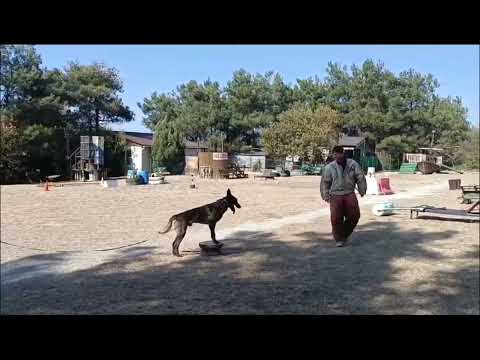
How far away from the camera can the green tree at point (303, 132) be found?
3.53 m

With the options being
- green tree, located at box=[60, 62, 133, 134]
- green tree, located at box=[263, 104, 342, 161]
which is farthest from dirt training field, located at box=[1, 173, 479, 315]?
green tree, located at box=[60, 62, 133, 134]

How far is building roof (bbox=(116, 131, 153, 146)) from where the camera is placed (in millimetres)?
3469

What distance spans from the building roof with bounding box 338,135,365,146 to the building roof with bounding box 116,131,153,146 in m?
1.63

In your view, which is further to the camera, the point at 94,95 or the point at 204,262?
the point at 204,262

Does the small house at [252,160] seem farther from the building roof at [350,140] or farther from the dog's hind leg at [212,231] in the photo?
the dog's hind leg at [212,231]

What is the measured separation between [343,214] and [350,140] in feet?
2.27

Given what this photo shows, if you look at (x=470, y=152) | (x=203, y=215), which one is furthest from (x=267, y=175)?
(x=470, y=152)

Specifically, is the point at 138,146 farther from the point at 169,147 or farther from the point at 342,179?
the point at 342,179

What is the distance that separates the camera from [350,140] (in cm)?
374

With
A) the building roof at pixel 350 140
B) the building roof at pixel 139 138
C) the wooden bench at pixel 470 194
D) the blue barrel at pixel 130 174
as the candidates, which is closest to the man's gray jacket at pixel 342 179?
the building roof at pixel 350 140

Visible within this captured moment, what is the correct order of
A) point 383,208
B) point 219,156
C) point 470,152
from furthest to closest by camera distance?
1. point 383,208
2. point 470,152
3. point 219,156

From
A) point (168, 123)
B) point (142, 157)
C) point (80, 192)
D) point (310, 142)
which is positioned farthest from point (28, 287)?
point (310, 142)
